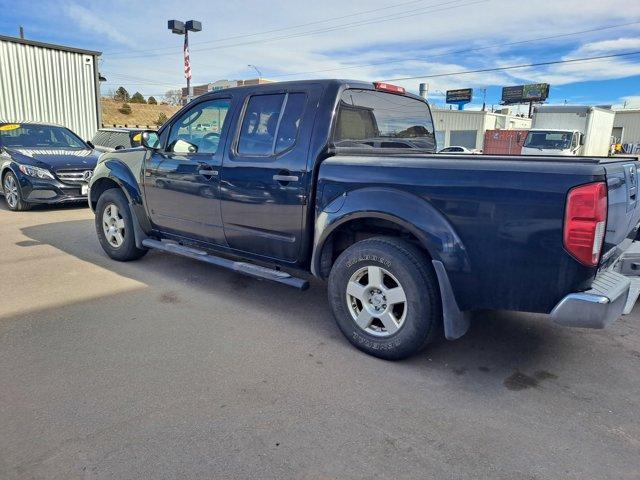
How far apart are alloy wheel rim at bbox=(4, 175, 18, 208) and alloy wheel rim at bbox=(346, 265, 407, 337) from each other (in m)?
8.15

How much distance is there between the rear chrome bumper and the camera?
2.55m

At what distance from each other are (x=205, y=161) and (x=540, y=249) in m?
3.00

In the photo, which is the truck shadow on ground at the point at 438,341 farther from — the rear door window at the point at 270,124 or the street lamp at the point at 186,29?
the street lamp at the point at 186,29

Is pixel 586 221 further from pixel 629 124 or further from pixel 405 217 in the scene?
pixel 629 124

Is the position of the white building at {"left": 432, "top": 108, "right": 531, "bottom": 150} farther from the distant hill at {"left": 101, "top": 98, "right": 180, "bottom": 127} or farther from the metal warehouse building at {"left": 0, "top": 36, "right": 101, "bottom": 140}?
the metal warehouse building at {"left": 0, "top": 36, "right": 101, "bottom": 140}

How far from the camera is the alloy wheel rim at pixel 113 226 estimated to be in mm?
5535

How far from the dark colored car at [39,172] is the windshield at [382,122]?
20.5 feet

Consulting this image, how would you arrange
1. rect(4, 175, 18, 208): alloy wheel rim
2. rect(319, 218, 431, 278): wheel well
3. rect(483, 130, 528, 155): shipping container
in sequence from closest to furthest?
rect(319, 218, 431, 278): wheel well
rect(4, 175, 18, 208): alloy wheel rim
rect(483, 130, 528, 155): shipping container

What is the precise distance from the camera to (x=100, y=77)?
54.4 feet

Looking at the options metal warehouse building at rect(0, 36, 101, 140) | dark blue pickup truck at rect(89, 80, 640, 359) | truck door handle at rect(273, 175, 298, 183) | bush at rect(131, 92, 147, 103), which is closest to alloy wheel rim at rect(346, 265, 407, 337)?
dark blue pickup truck at rect(89, 80, 640, 359)

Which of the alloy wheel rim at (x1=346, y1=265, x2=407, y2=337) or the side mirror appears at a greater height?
the side mirror

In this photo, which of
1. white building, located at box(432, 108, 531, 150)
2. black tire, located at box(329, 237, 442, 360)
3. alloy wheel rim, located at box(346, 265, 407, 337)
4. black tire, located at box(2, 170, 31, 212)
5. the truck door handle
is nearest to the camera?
black tire, located at box(329, 237, 442, 360)

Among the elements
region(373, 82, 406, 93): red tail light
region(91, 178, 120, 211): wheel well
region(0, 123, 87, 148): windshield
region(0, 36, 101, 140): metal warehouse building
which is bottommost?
region(91, 178, 120, 211): wheel well

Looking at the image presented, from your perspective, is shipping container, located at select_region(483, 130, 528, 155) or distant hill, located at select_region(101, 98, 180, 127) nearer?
shipping container, located at select_region(483, 130, 528, 155)
